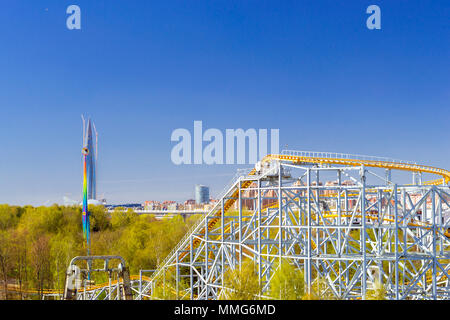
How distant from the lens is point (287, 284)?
22359 mm

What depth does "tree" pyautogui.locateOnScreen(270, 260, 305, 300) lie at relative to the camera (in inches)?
865

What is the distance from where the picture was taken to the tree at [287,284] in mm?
21969

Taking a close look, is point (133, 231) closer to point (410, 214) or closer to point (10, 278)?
point (10, 278)

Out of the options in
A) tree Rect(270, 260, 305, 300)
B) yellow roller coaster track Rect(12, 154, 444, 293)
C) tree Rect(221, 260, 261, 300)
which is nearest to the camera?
tree Rect(221, 260, 261, 300)

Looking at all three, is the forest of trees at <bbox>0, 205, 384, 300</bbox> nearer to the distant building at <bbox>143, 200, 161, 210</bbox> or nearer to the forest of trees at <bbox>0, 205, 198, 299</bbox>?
the forest of trees at <bbox>0, 205, 198, 299</bbox>

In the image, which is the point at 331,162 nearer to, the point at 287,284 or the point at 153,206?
the point at 287,284

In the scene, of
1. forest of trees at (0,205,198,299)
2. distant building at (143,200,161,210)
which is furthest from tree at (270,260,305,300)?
distant building at (143,200,161,210)

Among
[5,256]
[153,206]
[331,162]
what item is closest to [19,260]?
[5,256]

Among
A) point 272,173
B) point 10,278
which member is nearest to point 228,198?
point 272,173

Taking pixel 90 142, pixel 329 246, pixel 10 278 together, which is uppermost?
pixel 90 142

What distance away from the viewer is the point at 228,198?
30.8m
